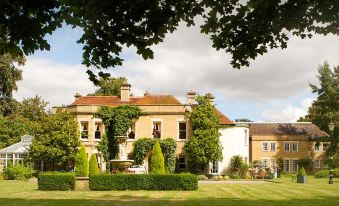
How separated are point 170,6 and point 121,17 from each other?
1053 mm

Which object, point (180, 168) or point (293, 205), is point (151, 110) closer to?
point (180, 168)

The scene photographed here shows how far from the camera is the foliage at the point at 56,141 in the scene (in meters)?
39.6

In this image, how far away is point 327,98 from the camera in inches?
2223

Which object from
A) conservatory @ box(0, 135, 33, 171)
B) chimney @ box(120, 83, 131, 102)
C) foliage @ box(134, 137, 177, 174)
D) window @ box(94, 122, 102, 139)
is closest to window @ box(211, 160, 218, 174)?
foliage @ box(134, 137, 177, 174)

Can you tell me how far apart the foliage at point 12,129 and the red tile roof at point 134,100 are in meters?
8.75

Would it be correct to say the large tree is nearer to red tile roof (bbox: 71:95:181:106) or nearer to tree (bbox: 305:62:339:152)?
red tile roof (bbox: 71:95:181:106)

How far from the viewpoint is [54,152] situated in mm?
39406

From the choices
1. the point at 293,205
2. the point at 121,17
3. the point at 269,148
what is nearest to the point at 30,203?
the point at 293,205

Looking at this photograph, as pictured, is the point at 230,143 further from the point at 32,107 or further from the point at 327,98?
the point at 32,107

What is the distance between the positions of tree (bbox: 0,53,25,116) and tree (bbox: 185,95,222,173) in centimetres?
1760

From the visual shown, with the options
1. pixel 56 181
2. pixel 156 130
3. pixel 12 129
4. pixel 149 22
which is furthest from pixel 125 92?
pixel 149 22

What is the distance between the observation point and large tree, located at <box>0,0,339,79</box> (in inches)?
339

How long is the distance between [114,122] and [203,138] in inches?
309

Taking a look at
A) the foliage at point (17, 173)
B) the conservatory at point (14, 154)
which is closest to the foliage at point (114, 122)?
the foliage at point (17, 173)
